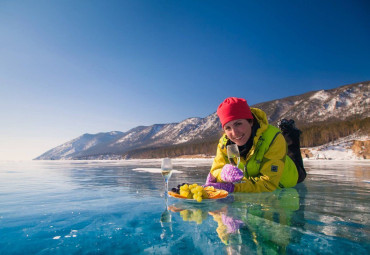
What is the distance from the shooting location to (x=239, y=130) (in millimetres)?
3936

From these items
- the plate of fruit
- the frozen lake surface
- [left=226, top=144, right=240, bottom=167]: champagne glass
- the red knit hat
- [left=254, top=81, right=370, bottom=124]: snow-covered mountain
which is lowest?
the frozen lake surface

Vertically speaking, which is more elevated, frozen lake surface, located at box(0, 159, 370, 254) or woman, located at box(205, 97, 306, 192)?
woman, located at box(205, 97, 306, 192)

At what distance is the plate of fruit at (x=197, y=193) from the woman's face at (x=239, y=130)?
119 centimetres

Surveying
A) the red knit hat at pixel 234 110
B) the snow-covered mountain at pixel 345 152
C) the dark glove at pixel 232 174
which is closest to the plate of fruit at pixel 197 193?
the dark glove at pixel 232 174

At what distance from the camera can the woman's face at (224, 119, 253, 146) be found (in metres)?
3.91

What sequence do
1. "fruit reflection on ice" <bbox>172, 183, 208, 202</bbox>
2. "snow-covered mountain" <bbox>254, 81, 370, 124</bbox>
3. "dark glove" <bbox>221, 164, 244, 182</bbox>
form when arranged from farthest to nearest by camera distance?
"snow-covered mountain" <bbox>254, 81, 370, 124</bbox>
"dark glove" <bbox>221, 164, 244, 182</bbox>
"fruit reflection on ice" <bbox>172, 183, 208, 202</bbox>

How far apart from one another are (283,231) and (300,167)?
4796 millimetres

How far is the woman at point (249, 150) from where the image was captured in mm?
3500

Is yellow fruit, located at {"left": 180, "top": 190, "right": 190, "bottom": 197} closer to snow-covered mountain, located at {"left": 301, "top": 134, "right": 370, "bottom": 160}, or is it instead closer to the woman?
the woman

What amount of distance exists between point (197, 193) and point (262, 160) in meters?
1.72

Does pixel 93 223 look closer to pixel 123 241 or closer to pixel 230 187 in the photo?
pixel 123 241

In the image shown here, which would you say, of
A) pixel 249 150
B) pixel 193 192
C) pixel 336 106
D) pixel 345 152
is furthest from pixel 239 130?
pixel 336 106

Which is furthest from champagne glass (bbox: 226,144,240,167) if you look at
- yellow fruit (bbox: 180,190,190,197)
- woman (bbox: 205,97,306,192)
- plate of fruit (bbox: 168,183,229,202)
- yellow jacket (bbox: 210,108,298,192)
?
yellow fruit (bbox: 180,190,190,197)

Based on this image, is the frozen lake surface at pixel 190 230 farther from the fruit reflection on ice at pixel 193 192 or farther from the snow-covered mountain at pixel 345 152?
the snow-covered mountain at pixel 345 152
